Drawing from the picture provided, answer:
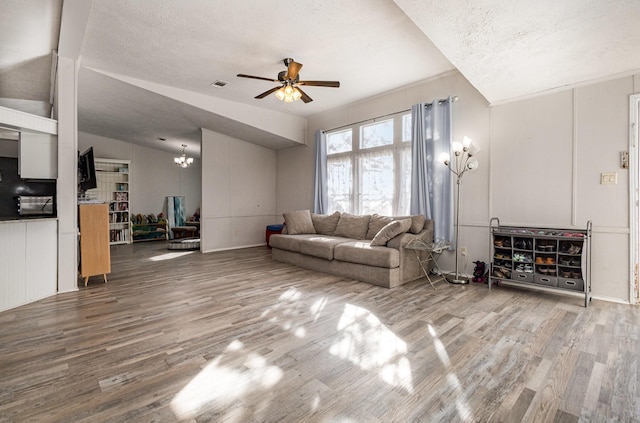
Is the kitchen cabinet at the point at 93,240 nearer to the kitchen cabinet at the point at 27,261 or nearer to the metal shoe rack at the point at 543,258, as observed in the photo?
the kitchen cabinet at the point at 27,261

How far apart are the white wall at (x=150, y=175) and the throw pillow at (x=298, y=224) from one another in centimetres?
580

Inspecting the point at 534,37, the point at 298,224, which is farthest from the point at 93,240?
the point at 534,37

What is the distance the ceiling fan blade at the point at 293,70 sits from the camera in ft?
11.7

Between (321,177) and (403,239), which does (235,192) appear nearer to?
(321,177)

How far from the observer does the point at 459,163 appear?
4.50 m

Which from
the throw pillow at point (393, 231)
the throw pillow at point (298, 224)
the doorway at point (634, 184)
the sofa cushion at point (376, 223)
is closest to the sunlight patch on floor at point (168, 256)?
the throw pillow at point (298, 224)

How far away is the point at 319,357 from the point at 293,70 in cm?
320

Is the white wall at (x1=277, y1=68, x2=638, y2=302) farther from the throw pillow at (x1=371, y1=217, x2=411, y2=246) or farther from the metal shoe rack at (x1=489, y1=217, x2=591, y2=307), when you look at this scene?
the throw pillow at (x1=371, y1=217, x2=411, y2=246)

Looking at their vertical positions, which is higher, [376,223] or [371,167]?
[371,167]

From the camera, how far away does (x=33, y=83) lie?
15.3 feet

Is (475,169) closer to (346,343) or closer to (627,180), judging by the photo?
(627,180)

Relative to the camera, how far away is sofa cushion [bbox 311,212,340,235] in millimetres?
5867

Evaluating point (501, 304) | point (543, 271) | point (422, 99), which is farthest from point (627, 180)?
point (422, 99)

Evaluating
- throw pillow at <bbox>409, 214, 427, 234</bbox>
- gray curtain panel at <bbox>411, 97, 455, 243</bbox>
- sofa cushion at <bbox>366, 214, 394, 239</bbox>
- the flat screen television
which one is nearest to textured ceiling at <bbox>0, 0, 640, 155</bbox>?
gray curtain panel at <bbox>411, 97, 455, 243</bbox>
